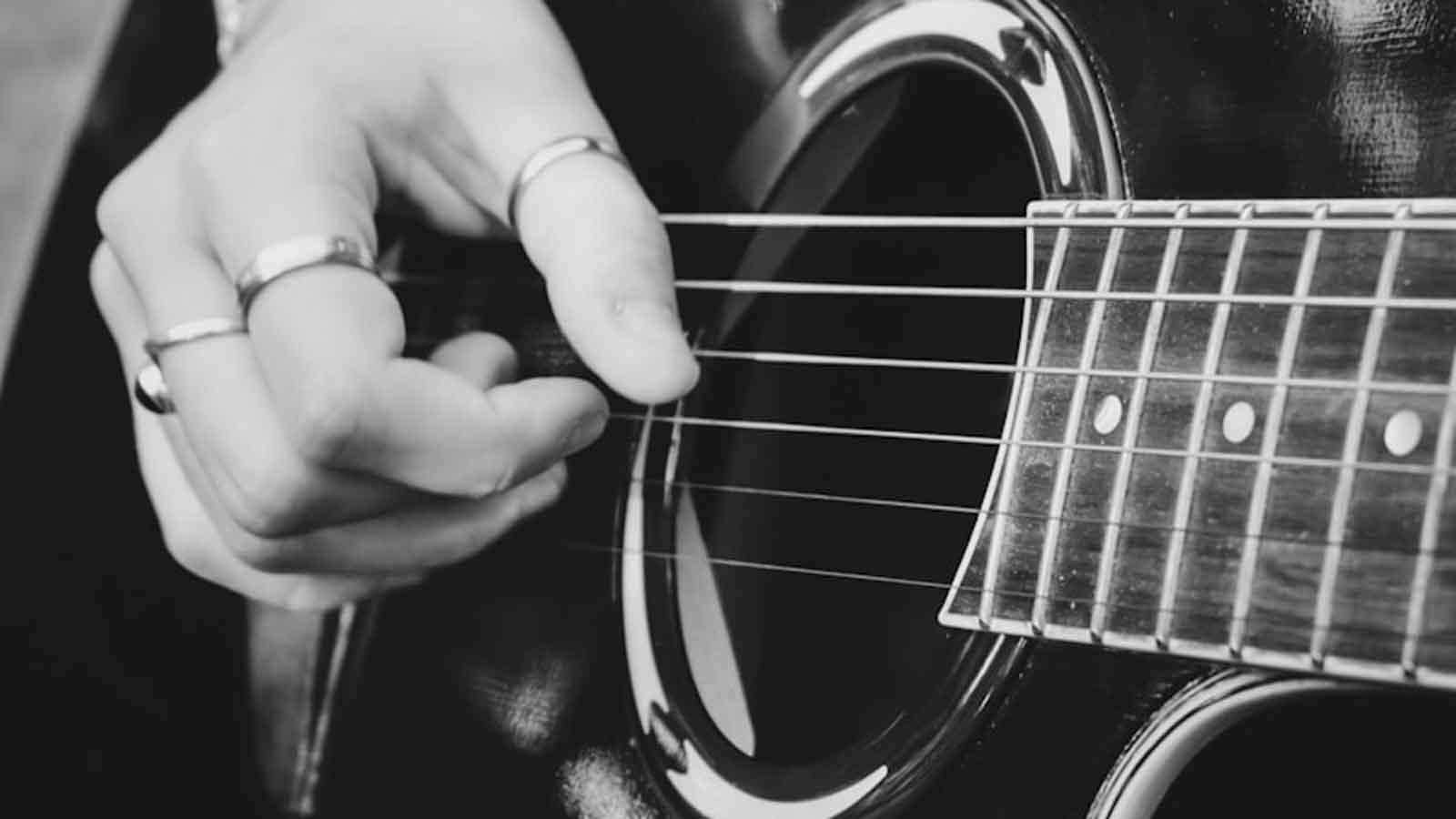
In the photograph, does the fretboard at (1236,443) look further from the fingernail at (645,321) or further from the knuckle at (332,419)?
the knuckle at (332,419)

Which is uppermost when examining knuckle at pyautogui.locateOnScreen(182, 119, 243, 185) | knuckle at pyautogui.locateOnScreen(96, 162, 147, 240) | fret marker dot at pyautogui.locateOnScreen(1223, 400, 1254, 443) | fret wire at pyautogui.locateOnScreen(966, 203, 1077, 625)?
fret marker dot at pyautogui.locateOnScreen(1223, 400, 1254, 443)

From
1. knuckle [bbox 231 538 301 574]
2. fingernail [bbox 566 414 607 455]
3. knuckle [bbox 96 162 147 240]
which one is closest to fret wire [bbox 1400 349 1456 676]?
fingernail [bbox 566 414 607 455]

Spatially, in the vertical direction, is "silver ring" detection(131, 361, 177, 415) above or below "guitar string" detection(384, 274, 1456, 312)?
below

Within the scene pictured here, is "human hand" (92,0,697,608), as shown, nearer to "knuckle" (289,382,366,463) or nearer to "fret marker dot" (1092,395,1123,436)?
"knuckle" (289,382,366,463)

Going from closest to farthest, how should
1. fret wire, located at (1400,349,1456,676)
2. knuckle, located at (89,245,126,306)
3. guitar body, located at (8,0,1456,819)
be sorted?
fret wire, located at (1400,349,1456,676), guitar body, located at (8,0,1456,819), knuckle, located at (89,245,126,306)

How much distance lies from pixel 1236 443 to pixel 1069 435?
64 mm

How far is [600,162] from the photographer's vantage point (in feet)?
2.23

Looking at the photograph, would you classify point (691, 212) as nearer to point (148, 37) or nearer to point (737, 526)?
point (737, 526)

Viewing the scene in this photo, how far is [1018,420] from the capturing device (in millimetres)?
564

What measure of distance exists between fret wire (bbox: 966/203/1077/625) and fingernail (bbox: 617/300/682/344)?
15 cm

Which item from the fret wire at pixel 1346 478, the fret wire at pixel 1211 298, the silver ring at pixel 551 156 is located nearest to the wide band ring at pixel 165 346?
the silver ring at pixel 551 156

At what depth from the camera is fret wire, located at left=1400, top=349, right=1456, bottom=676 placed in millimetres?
450

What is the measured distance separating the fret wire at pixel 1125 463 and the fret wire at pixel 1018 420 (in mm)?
44

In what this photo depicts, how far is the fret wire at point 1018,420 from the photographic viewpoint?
0.56 m
